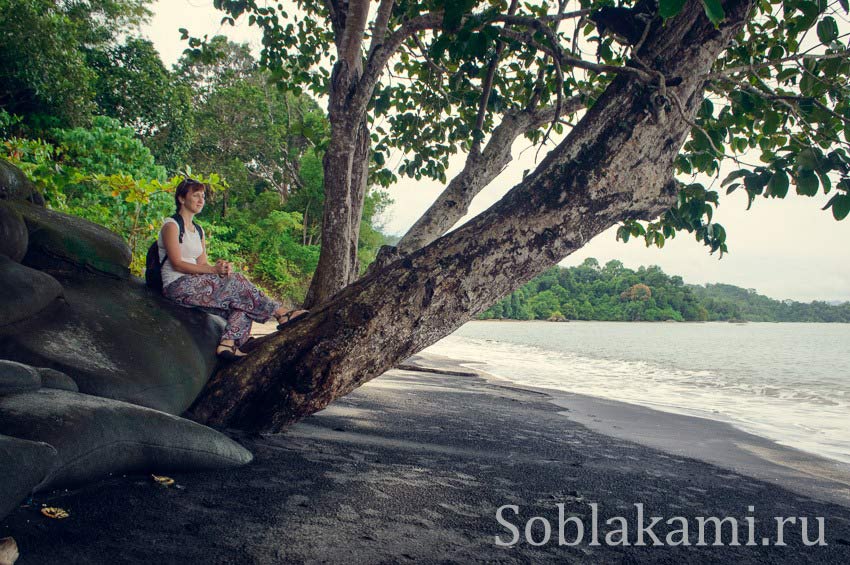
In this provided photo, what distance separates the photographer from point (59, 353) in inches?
96.0

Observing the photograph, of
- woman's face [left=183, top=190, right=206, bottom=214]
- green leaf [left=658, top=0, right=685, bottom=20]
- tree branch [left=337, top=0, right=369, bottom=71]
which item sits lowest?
woman's face [left=183, top=190, right=206, bottom=214]

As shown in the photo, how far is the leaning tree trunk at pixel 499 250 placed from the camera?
2850 mm

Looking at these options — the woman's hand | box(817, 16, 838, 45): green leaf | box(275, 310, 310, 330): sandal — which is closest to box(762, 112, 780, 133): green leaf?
box(817, 16, 838, 45): green leaf

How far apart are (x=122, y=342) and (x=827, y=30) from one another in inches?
174

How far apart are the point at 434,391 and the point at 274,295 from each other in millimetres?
17411

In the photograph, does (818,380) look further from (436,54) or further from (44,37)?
(44,37)

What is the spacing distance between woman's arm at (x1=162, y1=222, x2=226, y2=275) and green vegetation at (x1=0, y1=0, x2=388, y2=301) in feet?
2.57

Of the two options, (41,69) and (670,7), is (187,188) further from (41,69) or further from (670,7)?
(41,69)

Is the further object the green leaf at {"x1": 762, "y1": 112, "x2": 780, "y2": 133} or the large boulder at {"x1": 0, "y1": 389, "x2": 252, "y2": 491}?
the green leaf at {"x1": 762, "y1": 112, "x2": 780, "y2": 133}

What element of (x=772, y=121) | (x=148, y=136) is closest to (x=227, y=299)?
(x=772, y=121)

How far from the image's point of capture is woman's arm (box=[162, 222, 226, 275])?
3240 mm

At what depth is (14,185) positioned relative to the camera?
3305mm

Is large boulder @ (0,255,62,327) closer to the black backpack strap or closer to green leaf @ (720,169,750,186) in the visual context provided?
the black backpack strap

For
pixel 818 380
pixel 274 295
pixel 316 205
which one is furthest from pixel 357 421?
pixel 316 205
